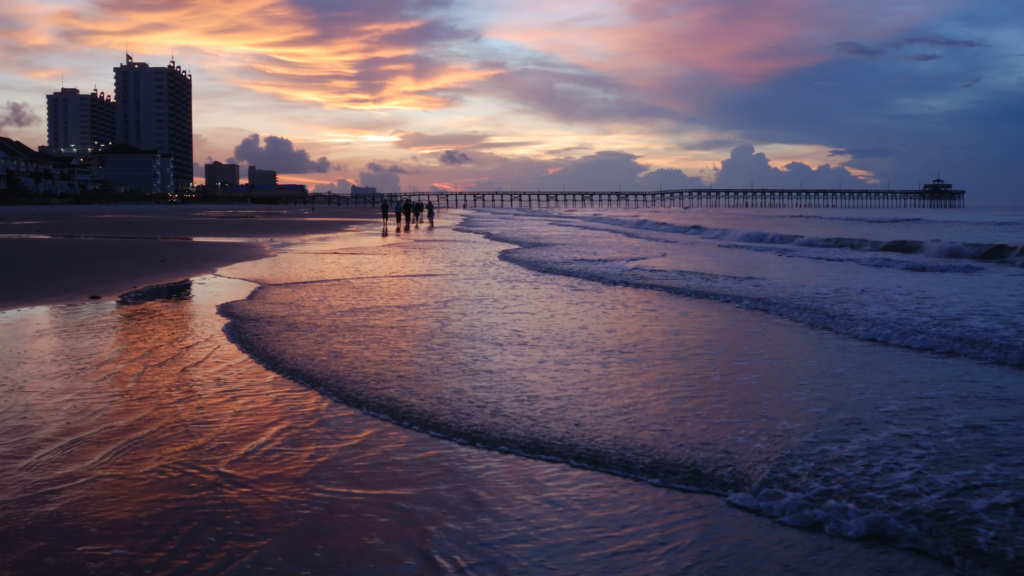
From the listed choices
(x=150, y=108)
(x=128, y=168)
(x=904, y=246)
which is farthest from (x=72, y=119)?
(x=904, y=246)

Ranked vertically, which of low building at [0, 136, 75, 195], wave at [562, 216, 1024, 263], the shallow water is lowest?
the shallow water

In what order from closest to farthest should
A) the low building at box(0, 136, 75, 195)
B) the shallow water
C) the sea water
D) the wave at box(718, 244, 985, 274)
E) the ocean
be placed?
the shallow water
the ocean
the sea water
the wave at box(718, 244, 985, 274)
the low building at box(0, 136, 75, 195)

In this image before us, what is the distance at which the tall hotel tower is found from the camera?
13125cm

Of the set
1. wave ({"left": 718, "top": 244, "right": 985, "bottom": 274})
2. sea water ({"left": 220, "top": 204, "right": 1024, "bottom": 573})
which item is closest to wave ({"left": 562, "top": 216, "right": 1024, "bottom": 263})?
wave ({"left": 718, "top": 244, "right": 985, "bottom": 274})

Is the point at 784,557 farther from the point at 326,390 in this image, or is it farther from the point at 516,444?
the point at 326,390

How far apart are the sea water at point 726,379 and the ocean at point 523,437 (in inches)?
1.0

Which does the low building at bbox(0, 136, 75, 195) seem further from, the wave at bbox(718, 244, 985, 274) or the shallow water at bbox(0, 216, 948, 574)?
the shallow water at bbox(0, 216, 948, 574)

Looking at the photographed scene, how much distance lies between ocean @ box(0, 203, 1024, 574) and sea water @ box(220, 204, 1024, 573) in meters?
0.03

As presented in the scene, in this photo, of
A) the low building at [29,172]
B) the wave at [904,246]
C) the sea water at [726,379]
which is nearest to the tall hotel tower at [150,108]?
the low building at [29,172]

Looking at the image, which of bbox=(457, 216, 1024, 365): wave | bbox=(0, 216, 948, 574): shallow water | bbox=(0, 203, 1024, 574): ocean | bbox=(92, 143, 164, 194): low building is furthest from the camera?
bbox=(92, 143, 164, 194): low building

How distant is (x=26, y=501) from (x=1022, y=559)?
4.27m

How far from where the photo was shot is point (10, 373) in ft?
16.8

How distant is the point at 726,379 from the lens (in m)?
5.18

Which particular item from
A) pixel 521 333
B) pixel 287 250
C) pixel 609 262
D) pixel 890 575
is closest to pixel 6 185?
pixel 287 250
